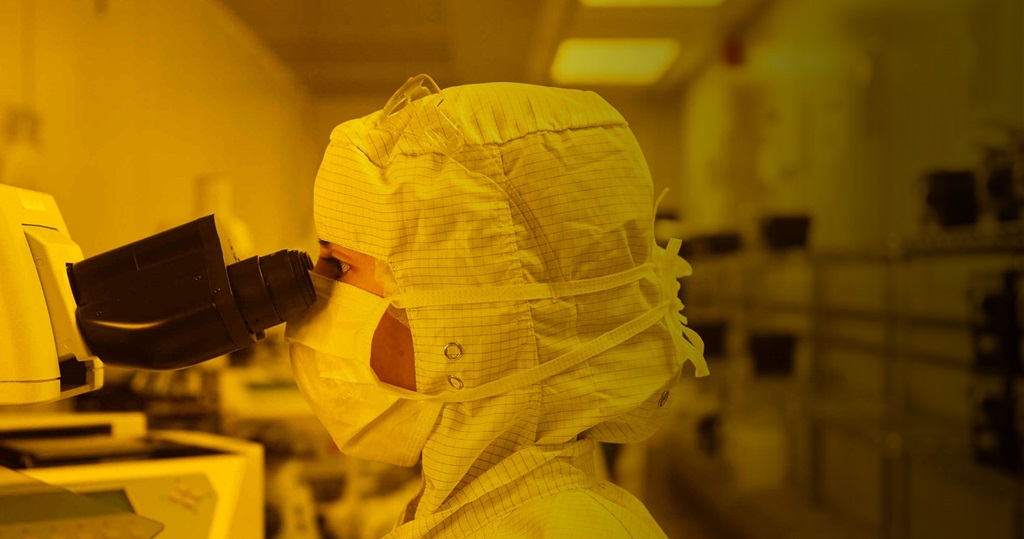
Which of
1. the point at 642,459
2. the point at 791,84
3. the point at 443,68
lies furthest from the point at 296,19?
the point at 791,84

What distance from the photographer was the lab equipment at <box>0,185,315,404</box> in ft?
2.03

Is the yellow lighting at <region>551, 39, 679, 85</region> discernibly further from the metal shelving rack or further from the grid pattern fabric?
the metal shelving rack

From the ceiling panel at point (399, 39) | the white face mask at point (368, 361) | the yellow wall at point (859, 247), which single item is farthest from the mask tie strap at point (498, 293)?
the yellow wall at point (859, 247)

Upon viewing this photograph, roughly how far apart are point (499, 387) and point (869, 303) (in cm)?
218

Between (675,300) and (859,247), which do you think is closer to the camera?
(675,300)

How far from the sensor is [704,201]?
3.36 metres

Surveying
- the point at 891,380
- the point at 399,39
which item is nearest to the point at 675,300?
the point at 399,39

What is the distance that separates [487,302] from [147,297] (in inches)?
10.7

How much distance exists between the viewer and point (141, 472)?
77cm

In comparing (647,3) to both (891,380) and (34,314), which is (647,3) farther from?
(34,314)

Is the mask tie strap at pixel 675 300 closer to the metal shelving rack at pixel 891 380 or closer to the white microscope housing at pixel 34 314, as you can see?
the white microscope housing at pixel 34 314

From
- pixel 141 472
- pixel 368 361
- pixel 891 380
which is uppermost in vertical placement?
pixel 368 361

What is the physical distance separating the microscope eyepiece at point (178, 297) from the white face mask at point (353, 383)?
1.6 inches

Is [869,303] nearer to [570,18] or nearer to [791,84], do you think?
[791,84]
